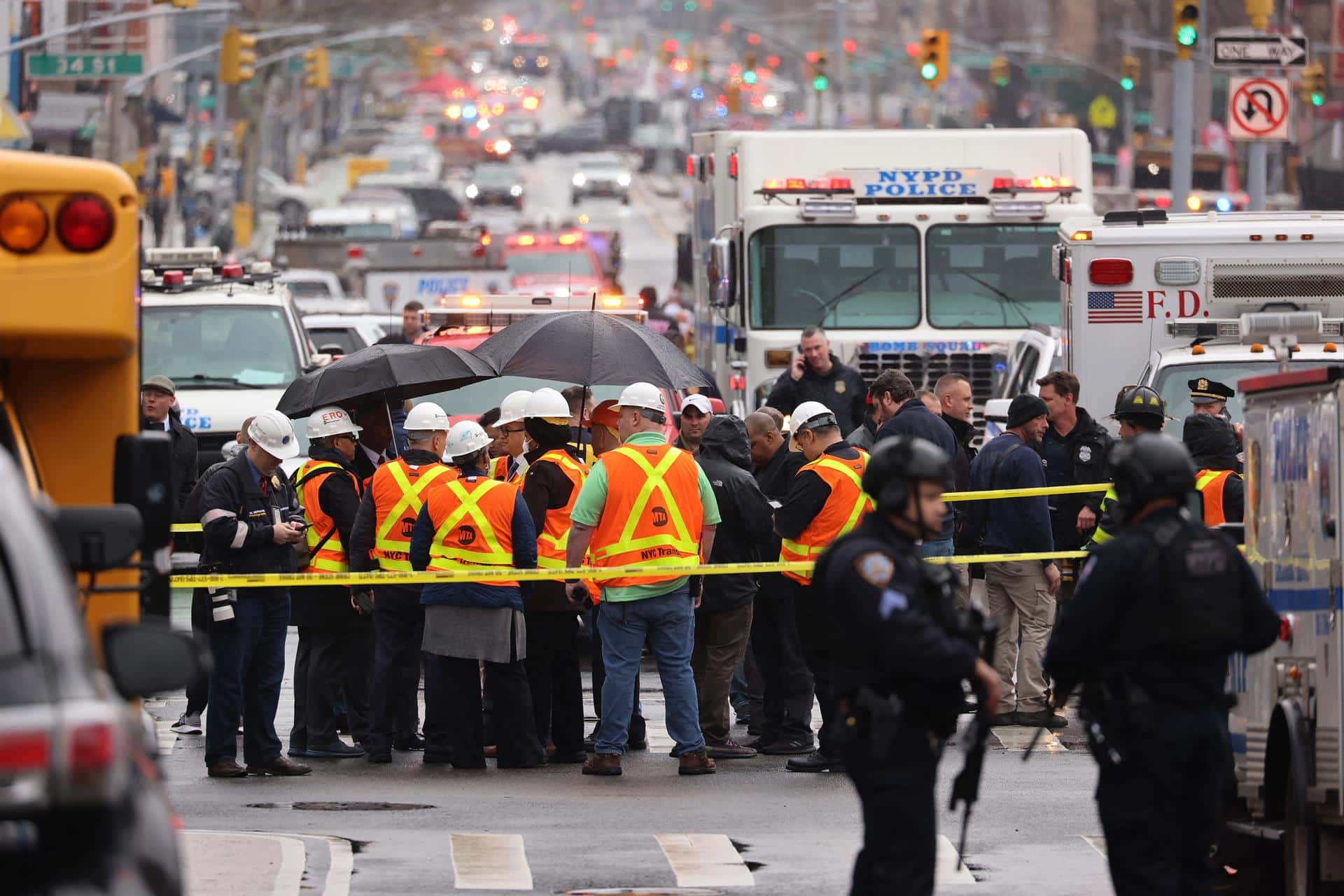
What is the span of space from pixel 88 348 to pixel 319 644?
5621mm

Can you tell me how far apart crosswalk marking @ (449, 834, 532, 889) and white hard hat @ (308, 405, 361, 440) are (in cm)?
304

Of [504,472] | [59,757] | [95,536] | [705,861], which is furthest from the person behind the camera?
[504,472]

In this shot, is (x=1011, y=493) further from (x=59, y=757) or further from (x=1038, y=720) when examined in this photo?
(x=59, y=757)

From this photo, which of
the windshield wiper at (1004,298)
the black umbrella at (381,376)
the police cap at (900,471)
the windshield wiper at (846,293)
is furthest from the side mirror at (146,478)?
the windshield wiper at (1004,298)

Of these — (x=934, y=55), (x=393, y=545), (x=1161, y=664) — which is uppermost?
(x=934, y=55)

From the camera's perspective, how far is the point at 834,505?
11859 millimetres

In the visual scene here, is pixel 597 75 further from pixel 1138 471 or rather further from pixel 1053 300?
pixel 1138 471

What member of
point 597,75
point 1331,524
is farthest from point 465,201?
point 597,75

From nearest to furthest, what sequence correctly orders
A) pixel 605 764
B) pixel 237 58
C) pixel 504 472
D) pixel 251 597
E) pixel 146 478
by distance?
pixel 146 478, pixel 251 597, pixel 605 764, pixel 504 472, pixel 237 58

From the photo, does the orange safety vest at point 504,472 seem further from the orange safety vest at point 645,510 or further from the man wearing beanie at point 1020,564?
the man wearing beanie at point 1020,564

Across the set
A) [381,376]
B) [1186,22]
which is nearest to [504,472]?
[381,376]

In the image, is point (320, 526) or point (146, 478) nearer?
point (146, 478)

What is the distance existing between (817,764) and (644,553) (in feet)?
4.69

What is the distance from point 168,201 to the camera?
2347 inches
